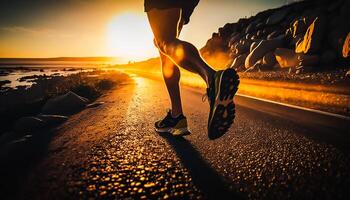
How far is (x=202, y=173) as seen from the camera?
54.9 inches

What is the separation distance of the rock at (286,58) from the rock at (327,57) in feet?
2.66

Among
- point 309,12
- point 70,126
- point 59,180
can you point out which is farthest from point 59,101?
point 309,12

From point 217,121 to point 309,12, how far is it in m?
12.2

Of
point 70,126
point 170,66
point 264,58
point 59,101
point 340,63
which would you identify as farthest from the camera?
point 264,58

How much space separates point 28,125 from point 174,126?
6.18ft

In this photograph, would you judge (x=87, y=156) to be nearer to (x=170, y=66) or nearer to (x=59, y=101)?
(x=170, y=66)

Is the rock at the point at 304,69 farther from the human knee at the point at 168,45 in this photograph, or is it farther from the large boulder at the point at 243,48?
the large boulder at the point at 243,48

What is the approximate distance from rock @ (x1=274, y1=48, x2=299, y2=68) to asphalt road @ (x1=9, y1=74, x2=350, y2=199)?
6211 millimetres

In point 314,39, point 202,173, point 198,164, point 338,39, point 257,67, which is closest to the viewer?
point 202,173

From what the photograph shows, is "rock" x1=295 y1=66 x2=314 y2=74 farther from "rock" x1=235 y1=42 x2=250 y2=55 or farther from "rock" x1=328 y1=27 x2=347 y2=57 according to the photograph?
"rock" x1=235 y1=42 x2=250 y2=55

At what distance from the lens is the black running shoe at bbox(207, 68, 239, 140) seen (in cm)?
170

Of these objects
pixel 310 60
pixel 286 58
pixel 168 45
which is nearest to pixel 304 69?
pixel 310 60

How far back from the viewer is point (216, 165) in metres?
1.51

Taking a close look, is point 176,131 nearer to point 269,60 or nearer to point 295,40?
point 269,60
